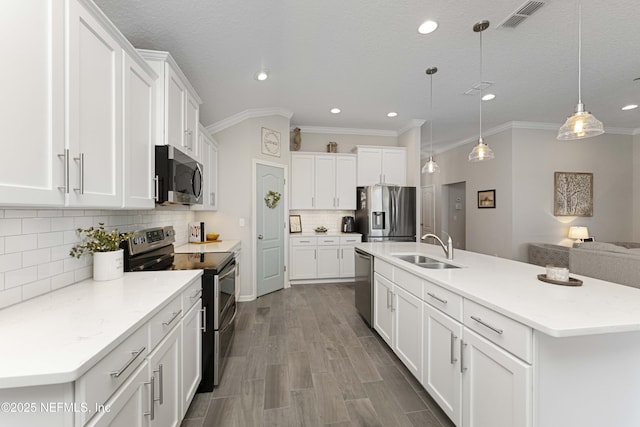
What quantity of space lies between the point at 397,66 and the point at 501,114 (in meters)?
2.73

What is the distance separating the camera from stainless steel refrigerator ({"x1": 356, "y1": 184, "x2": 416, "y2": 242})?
483cm

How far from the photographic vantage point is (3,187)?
84cm

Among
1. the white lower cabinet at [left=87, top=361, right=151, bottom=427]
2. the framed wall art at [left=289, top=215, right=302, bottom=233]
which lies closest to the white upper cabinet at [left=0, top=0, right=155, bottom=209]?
the white lower cabinet at [left=87, top=361, right=151, bottom=427]

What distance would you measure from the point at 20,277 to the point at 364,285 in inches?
106

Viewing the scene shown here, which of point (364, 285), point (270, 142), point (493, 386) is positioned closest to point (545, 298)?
point (493, 386)

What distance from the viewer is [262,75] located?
3.04m

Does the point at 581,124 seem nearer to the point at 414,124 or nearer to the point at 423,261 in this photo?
the point at 423,261

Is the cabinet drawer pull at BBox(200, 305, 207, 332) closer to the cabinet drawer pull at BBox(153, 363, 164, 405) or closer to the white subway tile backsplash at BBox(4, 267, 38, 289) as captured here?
the cabinet drawer pull at BBox(153, 363, 164, 405)

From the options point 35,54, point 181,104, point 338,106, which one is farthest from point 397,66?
point 35,54

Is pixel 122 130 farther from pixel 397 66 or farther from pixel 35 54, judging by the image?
pixel 397 66

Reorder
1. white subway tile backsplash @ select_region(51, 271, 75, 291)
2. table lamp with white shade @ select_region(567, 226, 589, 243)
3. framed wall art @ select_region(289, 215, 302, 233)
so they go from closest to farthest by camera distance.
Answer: white subway tile backsplash @ select_region(51, 271, 75, 291) → table lamp with white shade @ select_region(567, 226, 589, 243) → framed wall art @ select_region(289, 215, 302, 233)

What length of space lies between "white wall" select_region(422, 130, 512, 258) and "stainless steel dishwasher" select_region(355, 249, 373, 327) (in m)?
3.40

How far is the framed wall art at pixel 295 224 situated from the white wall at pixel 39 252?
3.40 meters

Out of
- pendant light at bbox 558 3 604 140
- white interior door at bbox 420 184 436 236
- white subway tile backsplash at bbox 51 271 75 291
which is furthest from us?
white interior door at bbox 420 184 436 236
